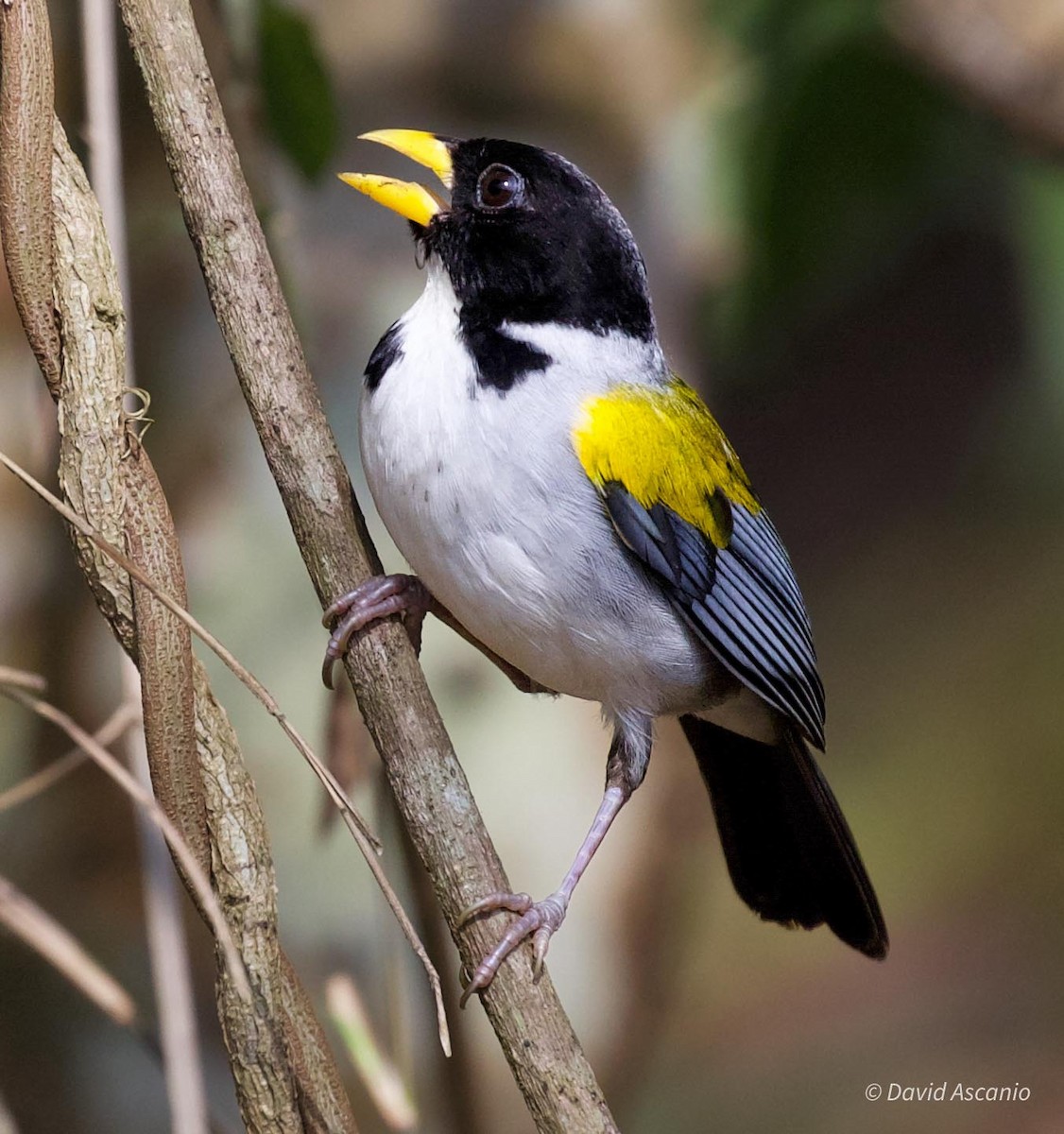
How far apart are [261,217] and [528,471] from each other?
60 centimetres

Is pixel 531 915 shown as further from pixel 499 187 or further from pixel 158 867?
pixel 499 187

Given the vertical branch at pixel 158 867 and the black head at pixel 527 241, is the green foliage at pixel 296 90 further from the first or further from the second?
the vertical branch at pixel 158 867

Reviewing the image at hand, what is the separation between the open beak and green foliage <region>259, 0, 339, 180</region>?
298 mm

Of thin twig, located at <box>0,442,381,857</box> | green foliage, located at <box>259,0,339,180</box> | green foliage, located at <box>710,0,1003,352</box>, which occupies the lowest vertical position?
thin twig, located at <box>0,442,381,857</box>

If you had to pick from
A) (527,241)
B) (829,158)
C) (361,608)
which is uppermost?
(829,158)

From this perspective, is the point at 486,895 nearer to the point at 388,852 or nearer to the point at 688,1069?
the point at 388,852

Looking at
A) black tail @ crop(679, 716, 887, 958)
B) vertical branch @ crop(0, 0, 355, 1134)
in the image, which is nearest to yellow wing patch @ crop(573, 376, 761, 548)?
black tail @ crop(679, 716, 887, 958)

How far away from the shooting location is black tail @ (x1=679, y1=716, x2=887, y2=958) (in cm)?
149

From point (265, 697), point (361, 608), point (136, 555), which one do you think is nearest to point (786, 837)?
point (361, 608)

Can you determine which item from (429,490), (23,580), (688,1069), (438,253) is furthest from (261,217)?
(688,1069)

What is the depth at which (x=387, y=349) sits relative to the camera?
4.03ft

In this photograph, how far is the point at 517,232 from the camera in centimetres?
125

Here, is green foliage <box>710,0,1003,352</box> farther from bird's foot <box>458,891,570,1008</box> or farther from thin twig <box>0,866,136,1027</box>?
thin twig <box>0,866,136,1027</box>

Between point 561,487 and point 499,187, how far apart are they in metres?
0.35
